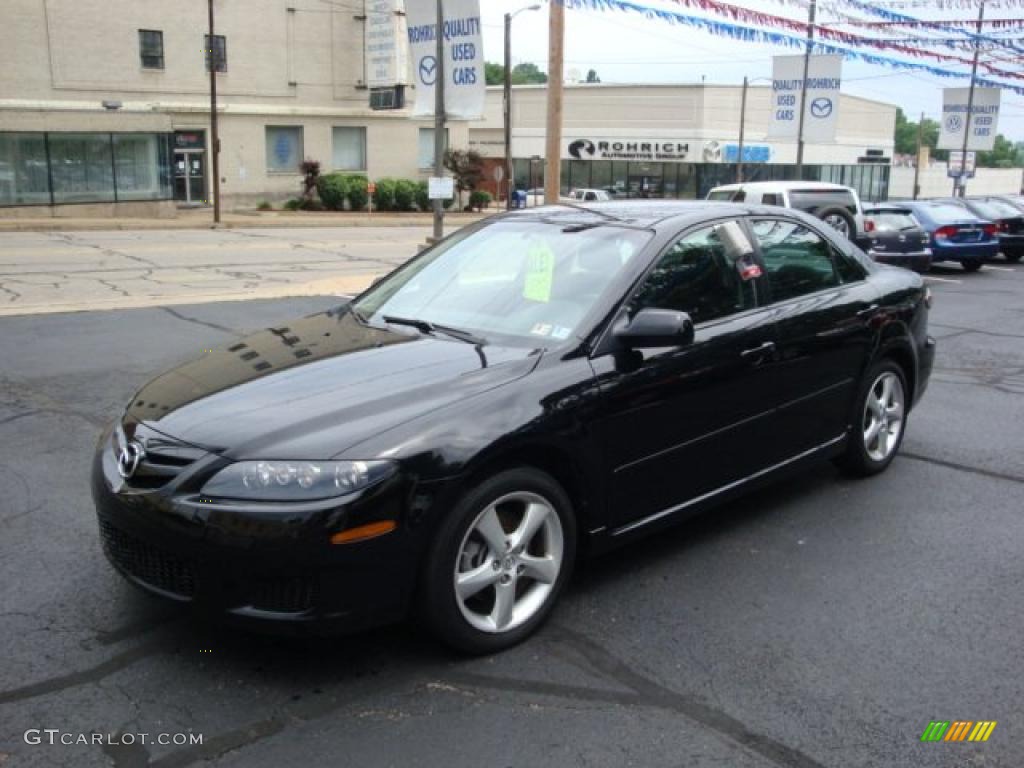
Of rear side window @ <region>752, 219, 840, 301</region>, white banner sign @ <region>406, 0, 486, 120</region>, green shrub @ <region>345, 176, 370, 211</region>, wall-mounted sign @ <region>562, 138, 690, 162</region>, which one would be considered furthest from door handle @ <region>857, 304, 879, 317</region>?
wall-mounted sign @ <region>562, 138, 690, 162</region>

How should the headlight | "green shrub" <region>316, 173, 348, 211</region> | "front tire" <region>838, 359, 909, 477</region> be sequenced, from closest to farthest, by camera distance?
the headlight < "front tire" <region>838, 359, 909, 477</region> < "green shrub" <region>316, 173, 348, 211</region>

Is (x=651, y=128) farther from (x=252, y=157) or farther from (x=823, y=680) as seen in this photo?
(x=823, y=680)

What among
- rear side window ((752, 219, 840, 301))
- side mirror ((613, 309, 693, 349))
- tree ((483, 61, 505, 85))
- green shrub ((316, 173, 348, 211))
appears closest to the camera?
side mirror ((613, 309, 693, 349))

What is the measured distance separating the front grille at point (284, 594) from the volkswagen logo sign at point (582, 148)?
6170 centimetres

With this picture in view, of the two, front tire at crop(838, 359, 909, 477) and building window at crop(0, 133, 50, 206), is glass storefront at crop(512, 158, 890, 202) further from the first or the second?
front tire at crop(838, 359, 909, 477)

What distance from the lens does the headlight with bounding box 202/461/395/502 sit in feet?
10.5

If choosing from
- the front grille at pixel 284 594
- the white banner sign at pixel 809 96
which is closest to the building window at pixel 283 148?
the white banner sign at pixel 809 96

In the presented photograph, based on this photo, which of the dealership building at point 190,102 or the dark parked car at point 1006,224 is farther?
the dealership building at point 190,102

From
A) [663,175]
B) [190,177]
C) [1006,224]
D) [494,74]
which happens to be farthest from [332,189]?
[494,74]

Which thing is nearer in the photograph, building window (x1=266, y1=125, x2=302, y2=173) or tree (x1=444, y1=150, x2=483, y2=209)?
building window (x1=266, y1=125, x2=302, y2=173)

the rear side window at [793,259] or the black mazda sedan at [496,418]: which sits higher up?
the rear side window at [793,259]

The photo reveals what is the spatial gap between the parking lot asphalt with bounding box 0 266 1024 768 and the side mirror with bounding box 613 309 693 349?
108 cm

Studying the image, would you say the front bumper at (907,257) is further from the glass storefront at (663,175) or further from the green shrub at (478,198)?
the glass storefront at (663,175)

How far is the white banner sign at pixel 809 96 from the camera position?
85.5 feet
